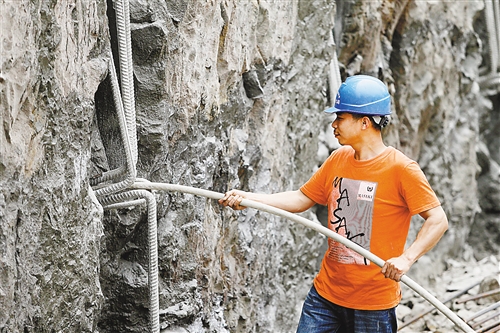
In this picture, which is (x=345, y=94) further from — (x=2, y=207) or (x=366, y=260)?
(x=2, y=207)

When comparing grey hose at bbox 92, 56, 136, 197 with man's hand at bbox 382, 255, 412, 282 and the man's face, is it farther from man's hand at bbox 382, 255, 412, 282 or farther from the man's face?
man's hand at bbox 382, 255, 412, 282

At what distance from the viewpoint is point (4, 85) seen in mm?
2070

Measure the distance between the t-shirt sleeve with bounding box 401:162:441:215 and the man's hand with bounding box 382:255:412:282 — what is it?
198mm

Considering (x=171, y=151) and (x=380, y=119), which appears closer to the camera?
(x=380, y=119)

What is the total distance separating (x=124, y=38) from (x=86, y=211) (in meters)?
0.69

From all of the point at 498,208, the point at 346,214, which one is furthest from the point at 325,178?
the point at 498,208

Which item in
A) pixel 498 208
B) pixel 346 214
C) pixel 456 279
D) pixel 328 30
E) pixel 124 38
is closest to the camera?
pixel 124 38

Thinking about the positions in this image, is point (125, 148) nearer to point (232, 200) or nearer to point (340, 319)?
point (232, 200)

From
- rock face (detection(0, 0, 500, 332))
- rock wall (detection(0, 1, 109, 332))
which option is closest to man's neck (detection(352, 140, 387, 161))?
rock face (detection(0, 0, 500, 332))

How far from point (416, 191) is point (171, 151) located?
1.09 metres

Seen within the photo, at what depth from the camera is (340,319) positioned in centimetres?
301

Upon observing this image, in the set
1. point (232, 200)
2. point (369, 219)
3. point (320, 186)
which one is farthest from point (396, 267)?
point (232, 200)

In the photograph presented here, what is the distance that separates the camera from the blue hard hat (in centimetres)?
290

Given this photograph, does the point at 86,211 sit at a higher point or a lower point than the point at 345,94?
lower
